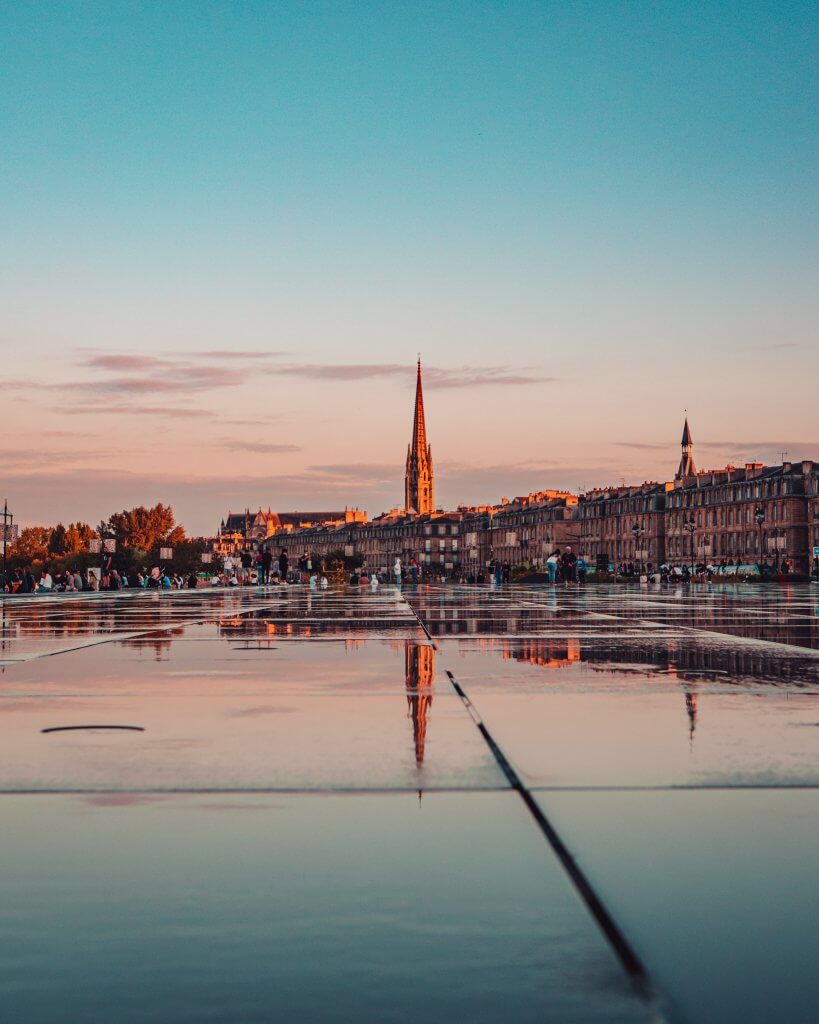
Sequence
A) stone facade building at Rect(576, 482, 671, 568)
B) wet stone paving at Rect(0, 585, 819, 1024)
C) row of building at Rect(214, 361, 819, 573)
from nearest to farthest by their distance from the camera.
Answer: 1. wet stone paving at Rect(0, 585, 819, 1024)
2. row of building at Rect(214, 361, 819, 573)
3. stone facade building at Rect(576, 482, 671, 568)

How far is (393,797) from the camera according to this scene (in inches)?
170

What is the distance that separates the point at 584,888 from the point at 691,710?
3.77 meters

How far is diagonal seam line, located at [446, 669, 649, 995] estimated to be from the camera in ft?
8.38

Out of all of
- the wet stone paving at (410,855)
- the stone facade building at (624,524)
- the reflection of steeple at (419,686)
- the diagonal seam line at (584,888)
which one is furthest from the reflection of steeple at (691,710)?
the stone facade building at (624,524)

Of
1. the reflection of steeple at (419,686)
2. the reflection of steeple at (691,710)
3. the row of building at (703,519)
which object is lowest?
the reflection of steeple at (691,710)

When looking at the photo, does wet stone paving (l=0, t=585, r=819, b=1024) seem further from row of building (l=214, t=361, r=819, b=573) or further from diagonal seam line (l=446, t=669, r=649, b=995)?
row of building (l=214, t=361, r=819, b=573)

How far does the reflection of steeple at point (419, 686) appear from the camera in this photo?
5.83 meters

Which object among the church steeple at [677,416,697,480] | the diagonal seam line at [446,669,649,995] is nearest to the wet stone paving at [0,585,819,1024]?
the diagonal seam line at [446,669,649,995]

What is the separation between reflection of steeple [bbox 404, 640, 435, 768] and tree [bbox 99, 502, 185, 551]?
570 ft

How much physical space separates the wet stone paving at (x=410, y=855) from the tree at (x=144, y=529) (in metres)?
A: 179

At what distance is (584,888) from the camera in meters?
3.11

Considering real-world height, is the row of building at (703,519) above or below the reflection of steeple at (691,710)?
above

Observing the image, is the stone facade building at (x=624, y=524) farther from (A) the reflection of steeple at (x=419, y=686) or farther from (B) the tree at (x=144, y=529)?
(A) the reflection of steeple at (x=419, y=686)

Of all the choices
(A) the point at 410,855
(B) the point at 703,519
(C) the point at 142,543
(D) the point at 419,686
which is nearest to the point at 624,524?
(B) the point at 703,519
